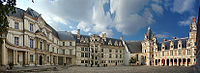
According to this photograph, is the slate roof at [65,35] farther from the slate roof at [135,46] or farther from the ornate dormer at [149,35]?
the ornate dormer at [149,35]

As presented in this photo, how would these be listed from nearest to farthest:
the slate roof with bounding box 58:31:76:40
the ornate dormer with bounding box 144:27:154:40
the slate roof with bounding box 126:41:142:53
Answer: the slate roof with bounding box 58:31:76:40 → the ornate dormer with bounding box 144:27:154:40 → the slate roof with bounding box 126:41:142:53

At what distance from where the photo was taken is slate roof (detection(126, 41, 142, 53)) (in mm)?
64562

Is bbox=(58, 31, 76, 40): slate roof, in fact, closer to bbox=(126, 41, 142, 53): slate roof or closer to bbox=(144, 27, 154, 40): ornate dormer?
bbox=(126, 41, 142, 53): slate roof

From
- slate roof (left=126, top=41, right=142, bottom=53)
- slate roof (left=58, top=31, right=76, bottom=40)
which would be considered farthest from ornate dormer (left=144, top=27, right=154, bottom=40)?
slate roof (left=58, top=31, right=76, bottom=40)

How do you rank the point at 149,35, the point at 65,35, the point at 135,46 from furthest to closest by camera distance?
the point at 135,46, the point at 149,35, the point at 65,35

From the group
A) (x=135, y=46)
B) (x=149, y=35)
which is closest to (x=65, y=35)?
(x=135, y=46)

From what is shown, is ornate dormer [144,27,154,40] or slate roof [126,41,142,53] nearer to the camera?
ornate dormer [144,27,154,40]

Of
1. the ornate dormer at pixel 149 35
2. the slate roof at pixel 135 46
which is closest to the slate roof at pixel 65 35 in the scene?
the slate roof at pixel 135 46

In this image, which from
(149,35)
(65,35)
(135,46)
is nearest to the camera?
(65,35)

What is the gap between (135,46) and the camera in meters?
66.6

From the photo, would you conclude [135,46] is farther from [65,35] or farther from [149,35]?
[65,35]

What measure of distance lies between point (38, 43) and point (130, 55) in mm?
41344

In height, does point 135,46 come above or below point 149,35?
below

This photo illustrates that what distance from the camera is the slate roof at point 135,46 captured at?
212 ft
